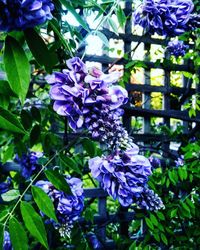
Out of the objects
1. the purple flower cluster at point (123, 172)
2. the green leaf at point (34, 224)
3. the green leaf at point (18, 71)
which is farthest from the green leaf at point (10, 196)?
the green leaf at point (18, 71)

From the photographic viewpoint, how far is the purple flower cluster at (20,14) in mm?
457

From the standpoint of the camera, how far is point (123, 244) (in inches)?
74.6

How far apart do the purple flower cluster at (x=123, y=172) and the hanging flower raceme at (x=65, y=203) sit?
0.94 feet

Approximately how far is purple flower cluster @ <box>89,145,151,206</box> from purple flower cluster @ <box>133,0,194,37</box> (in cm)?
50

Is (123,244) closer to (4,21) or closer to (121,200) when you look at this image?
(121,200)

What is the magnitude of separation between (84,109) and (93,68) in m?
0.09

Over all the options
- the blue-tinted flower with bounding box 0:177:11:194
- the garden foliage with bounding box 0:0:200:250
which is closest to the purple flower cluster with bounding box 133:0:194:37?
the garden foliage with bounding box 0:0:200:250

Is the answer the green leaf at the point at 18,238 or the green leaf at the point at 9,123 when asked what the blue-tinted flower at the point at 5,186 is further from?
the green leaf at the point at 9,123

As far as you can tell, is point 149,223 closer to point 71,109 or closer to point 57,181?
point 57,181

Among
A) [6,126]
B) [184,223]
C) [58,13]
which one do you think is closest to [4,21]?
[6,126]

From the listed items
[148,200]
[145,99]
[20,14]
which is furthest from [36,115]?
[145,99]

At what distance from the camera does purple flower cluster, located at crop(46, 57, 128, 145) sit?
67 cm

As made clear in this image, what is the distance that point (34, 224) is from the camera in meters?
0.76

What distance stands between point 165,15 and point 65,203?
629 mm
